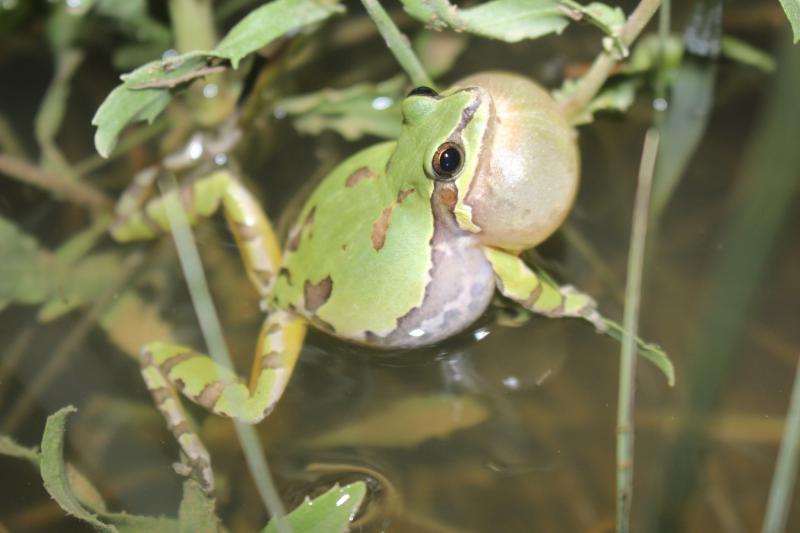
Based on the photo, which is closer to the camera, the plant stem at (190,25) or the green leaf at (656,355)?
the green leaf at (656,355)

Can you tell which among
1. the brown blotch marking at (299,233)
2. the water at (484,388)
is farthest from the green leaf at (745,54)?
the brown blotch marking at (299,233)

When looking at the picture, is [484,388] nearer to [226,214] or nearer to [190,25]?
[226,214]

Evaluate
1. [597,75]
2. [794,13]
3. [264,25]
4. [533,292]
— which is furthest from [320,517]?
[794,13]

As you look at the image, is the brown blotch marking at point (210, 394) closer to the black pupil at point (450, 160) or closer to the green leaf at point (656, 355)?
the black pupil at point (450, 160)

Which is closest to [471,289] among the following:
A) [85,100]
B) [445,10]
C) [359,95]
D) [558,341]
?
[558,341]

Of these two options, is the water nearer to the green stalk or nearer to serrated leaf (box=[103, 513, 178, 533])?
serrated leaf (box=[103, 513, 178, 533])
